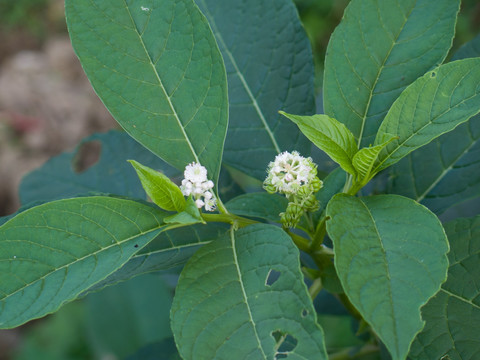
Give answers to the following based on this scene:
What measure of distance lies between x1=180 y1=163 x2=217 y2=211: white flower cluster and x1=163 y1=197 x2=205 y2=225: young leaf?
53mm

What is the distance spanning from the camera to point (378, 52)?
124 centimetres

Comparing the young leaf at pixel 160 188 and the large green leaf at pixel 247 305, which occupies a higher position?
the young leaf at pixel 160 188

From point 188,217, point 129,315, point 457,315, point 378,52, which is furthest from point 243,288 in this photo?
point 129,315

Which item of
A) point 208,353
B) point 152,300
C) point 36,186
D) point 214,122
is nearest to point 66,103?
point 152,300

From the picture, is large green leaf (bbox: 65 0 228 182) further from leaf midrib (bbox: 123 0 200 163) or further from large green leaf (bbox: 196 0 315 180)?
large green leaf (bbox: 196 0 315 180)

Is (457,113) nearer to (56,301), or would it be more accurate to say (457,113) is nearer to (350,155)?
(350,155)

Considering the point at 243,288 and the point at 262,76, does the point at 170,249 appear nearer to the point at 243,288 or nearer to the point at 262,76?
the point at 243,288

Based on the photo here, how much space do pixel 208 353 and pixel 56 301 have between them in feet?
0.96

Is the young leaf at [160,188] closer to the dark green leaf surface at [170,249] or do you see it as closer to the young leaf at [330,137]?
the dark green leaf surface at [170,249]

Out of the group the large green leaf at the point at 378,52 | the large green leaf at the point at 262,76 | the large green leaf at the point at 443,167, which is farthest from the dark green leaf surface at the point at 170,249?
the large green leaf at the point at 443,167

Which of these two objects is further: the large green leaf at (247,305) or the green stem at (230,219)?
the green stem at (230,219)

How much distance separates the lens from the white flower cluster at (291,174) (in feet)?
3.66

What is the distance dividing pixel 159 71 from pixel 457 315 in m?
0.84

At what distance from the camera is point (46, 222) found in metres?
1.04
